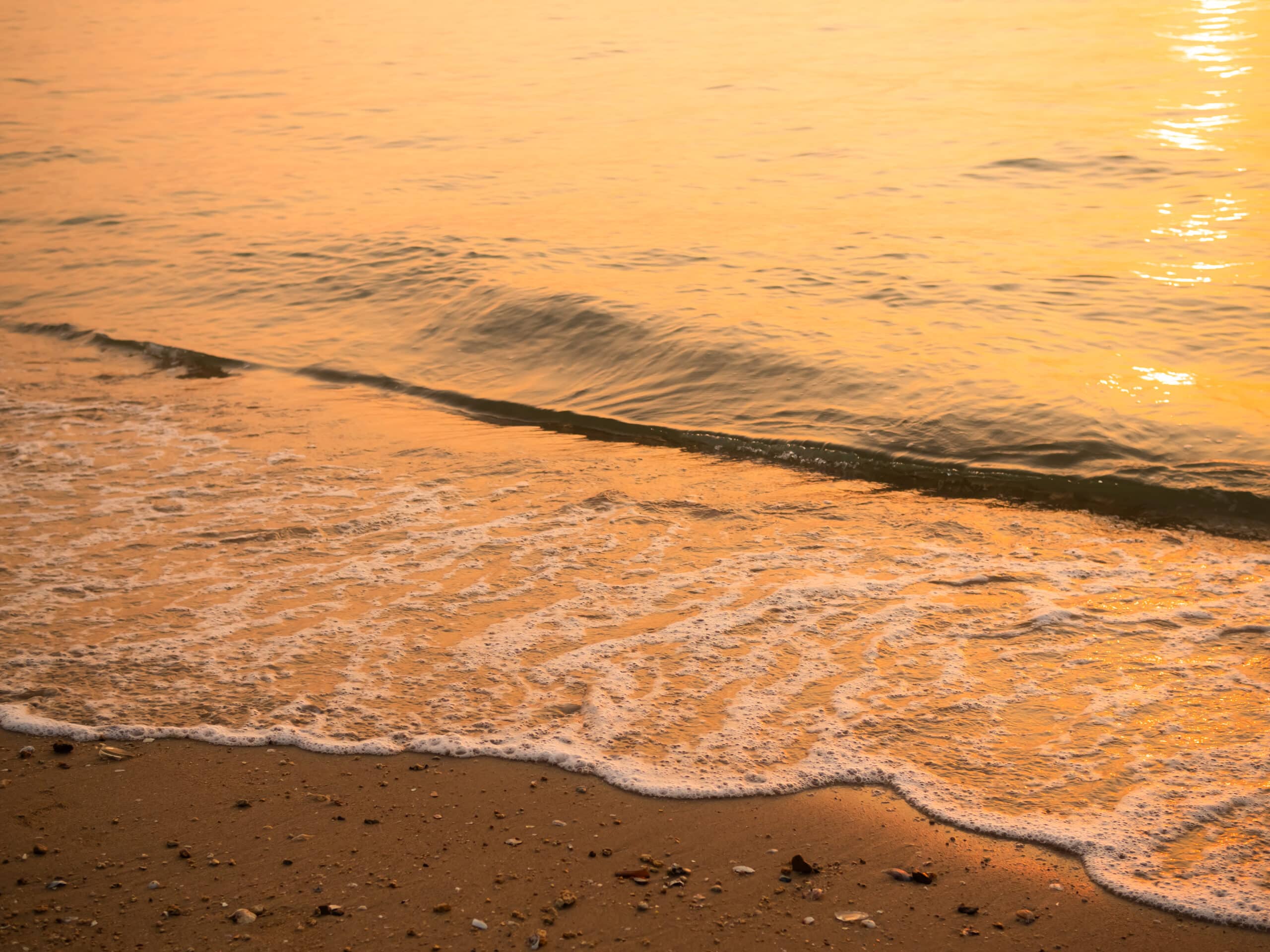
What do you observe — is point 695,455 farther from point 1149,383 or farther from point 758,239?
point 758,239

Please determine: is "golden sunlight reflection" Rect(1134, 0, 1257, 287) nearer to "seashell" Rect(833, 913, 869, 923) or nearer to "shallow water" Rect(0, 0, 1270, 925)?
"shallow water" Rect(0, 0, 1270, 925)

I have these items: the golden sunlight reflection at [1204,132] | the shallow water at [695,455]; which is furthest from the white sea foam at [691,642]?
the golden sunlight reflection at [1204,132]

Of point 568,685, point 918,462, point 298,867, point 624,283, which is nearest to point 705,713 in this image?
point 568,685

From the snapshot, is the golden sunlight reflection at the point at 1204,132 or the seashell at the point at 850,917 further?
the golden sunlight reflection at the point at 1204,132

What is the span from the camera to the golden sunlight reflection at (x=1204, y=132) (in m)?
9.34

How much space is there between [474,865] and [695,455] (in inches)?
149

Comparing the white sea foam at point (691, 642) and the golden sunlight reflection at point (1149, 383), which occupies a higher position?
the golden sunlight reflection at point (1149, 383)

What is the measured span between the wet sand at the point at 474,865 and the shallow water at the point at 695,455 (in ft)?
0.47

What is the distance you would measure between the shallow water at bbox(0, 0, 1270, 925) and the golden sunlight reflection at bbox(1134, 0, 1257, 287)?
0.31ft

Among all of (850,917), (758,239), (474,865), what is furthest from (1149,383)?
(474,865)

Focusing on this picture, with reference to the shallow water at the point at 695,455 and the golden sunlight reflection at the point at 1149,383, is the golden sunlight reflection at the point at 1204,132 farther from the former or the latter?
the golden sunlight reflection at the point at 1149,383

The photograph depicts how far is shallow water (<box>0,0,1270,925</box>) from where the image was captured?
3535 millimetres

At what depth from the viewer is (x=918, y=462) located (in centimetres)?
616

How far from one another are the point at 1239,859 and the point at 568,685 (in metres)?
2.12
